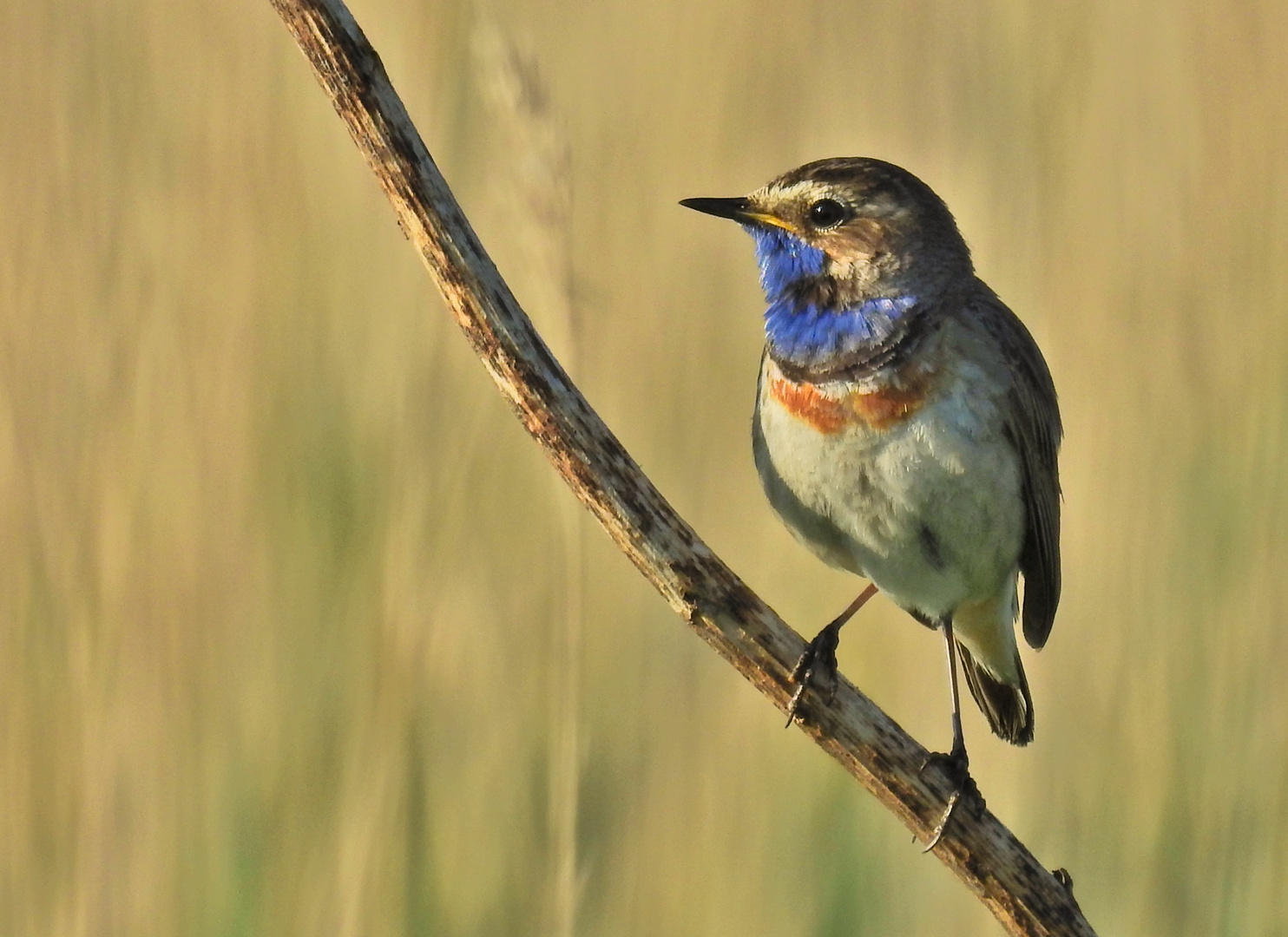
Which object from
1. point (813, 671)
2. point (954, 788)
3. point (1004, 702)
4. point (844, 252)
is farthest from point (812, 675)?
point (1004, 702)

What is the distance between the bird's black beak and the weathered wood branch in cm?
120

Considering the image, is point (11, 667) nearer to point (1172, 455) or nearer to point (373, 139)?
point (373, 139)

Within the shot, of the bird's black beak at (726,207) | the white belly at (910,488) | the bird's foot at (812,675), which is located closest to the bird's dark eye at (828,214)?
the bird's black beak at (726,207)

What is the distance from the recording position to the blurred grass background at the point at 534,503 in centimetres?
386

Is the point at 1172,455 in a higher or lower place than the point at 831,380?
higher

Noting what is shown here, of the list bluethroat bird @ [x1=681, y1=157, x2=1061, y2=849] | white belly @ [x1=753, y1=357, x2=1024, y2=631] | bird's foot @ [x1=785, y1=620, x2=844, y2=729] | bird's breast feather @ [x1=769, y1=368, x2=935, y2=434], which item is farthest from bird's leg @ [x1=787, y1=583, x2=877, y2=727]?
bird's breast feather @ [x1=769, y1=368, x2=935, y2=434]

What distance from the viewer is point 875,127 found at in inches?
220

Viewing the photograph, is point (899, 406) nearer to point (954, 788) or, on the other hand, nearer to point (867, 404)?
point (867, 404)

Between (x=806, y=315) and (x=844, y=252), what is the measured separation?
0.19m

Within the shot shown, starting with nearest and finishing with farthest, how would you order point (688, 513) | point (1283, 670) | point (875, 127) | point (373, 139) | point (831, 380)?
point (373, 139) → point (831, 380) → point (1283, 670) → point (688, 513) → point (875, 127)

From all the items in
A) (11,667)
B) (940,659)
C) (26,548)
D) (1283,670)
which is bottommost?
(11,667)

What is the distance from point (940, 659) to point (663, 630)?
2.70 feet

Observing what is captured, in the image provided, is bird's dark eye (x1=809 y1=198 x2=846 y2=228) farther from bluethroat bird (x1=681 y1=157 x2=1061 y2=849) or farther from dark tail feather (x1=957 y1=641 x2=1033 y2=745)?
dark tail feather (x1=957 y1=641 x2=1033 y2=745)

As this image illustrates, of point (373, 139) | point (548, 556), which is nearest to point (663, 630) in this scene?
point (548, 556)
